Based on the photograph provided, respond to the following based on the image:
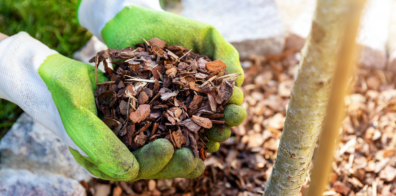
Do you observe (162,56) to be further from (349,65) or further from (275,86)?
(275,86)

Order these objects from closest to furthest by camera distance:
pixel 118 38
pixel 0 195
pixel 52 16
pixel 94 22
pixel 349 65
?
1. pixel 349 65
2. pixel 0 195
3. pixel 118 38
4. pixel 94 22
5. pixel 52 16

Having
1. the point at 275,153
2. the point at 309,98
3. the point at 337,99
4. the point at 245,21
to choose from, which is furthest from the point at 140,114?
the point at 245,21

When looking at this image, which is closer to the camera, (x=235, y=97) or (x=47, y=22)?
(x=235, y=97)

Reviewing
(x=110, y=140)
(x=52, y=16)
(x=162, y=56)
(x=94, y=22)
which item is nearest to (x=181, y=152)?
(x=110, y=140)

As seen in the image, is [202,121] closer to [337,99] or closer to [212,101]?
[212,101]

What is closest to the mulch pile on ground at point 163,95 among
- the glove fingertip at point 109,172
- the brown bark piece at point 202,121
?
the brown bark piece at point 202,121

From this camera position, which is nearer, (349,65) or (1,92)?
(349,65)

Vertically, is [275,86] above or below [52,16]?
above
